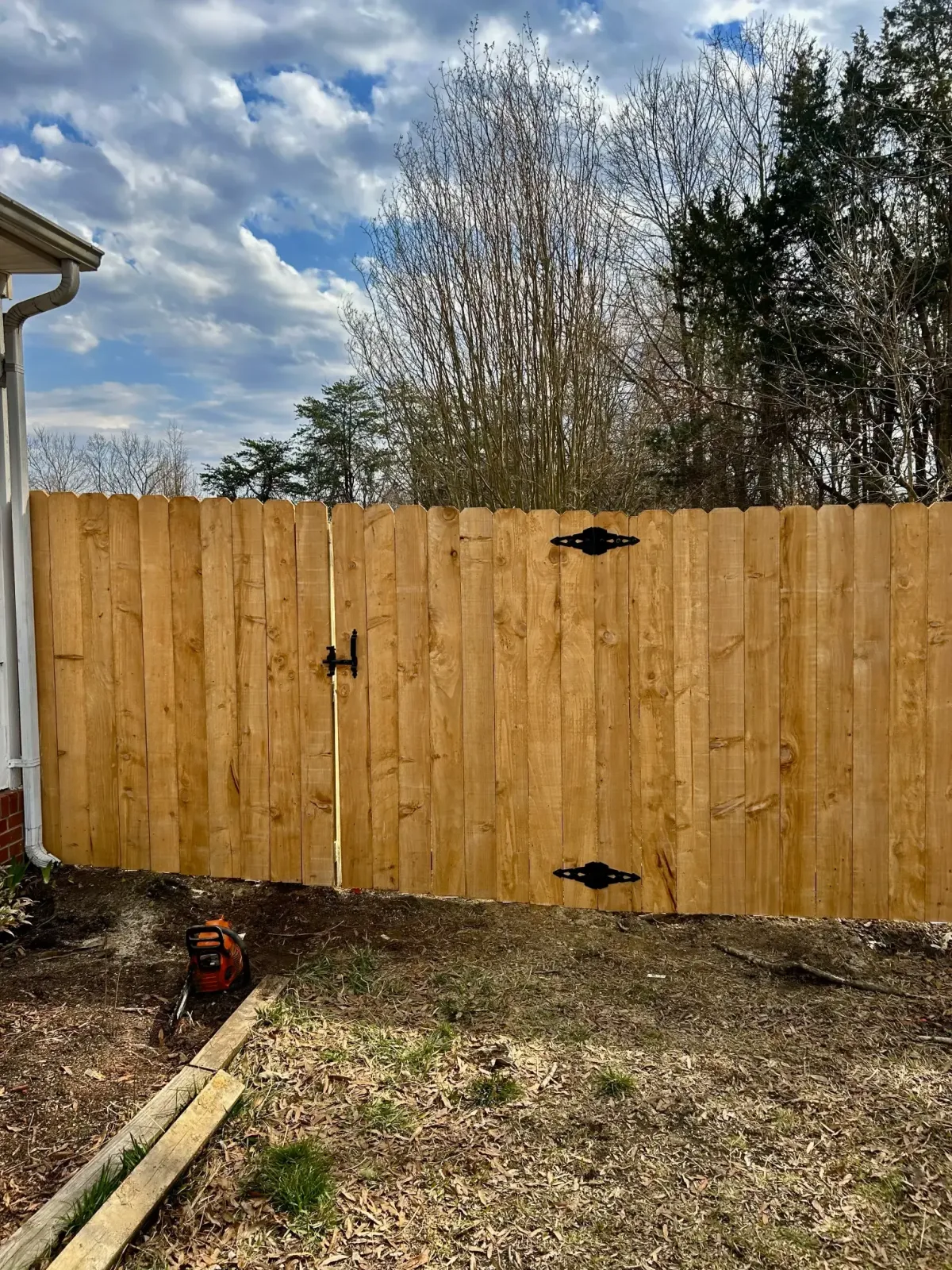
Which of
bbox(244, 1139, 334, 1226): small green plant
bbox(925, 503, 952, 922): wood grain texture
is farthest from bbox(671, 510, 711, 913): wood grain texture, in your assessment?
bbox(244, 1139, 334, 1226): small green plant

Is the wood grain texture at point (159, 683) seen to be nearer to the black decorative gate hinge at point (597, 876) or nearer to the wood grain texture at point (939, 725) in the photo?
the black decorative gate hinge at point (597, 876)

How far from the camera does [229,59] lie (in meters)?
6.34

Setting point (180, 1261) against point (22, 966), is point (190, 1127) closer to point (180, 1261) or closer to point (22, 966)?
point (180, 1261)

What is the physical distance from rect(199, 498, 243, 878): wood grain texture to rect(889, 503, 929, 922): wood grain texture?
9.53ft

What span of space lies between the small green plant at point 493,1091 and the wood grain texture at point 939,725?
213 centimetres

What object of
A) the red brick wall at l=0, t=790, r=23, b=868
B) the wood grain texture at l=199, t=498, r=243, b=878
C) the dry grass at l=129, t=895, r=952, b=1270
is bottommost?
the dry grass at l=129, t=895, r=952, b=1270

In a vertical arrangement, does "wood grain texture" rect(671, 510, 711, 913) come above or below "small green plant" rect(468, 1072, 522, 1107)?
above

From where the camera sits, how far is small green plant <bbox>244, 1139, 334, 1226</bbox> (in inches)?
72.1

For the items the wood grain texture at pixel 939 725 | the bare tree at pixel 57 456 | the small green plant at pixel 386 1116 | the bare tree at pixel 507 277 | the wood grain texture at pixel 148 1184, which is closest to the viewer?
the wood grain texture at pixel 148 1184

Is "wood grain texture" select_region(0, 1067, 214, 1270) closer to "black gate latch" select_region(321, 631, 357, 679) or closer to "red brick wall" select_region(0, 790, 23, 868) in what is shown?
"black gate latch" select_region(321, 631, 357, 679)

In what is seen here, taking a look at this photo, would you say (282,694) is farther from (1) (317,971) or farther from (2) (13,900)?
(2) (13,900)

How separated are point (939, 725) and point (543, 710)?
166 centimetres

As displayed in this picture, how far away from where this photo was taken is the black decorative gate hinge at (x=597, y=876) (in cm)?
349

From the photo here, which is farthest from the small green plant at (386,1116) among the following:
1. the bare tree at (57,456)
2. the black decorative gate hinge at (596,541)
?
the bare tree at (57,456)
